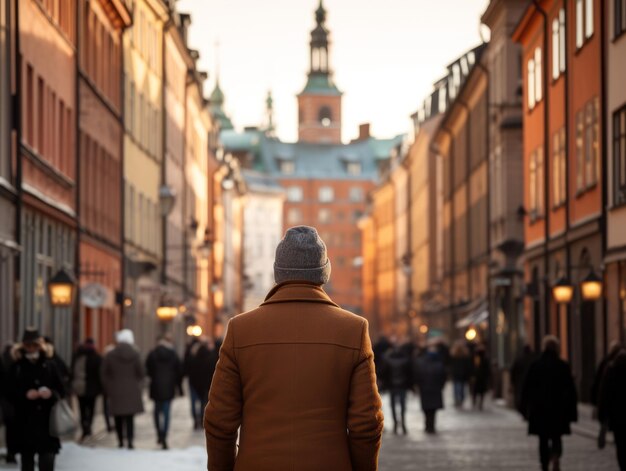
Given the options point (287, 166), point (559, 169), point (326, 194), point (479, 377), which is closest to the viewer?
point (559, 169)

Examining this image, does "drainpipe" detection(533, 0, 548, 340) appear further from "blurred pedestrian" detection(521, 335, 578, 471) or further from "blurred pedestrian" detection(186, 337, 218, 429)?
"blurred pedestrian" detection(521, 335, 578, 471)

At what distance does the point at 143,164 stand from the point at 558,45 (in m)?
19.1

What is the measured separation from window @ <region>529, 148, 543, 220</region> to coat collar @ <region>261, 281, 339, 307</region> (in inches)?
1459

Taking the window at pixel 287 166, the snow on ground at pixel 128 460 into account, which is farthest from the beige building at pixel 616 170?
the window at pixel 287 166

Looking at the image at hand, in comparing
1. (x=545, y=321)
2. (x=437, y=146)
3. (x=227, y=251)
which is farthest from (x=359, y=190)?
(x=545, y=321)

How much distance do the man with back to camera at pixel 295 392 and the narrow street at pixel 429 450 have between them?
11.2 m

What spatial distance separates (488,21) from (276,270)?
48.4 meters

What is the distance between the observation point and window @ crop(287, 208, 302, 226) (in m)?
188

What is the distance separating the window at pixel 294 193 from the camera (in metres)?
188

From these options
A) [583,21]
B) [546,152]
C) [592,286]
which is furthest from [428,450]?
[546,152]

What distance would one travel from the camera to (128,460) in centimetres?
2019

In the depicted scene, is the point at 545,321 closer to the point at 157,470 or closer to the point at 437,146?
the point at 157,470

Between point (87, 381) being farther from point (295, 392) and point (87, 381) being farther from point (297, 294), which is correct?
point (295, 392)

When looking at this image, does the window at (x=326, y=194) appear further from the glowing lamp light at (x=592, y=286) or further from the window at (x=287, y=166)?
the glowing lamp light at (x=592, y=286)
